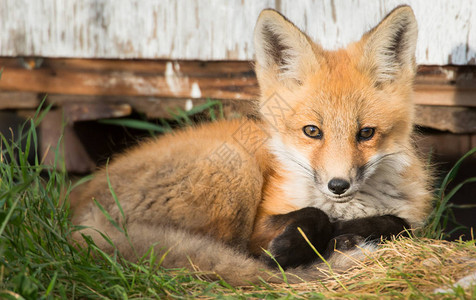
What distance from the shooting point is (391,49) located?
2.22 meters

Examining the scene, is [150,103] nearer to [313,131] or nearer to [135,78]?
[135,78]

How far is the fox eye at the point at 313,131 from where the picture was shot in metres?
2.08

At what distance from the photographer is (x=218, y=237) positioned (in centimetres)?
212

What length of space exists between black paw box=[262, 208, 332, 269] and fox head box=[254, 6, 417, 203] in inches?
5.9

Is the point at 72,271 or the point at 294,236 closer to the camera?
the point at 72,271

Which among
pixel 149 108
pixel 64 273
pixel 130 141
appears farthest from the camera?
pixel 130 141

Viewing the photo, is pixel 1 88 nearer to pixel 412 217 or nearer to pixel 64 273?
pixel 64 273

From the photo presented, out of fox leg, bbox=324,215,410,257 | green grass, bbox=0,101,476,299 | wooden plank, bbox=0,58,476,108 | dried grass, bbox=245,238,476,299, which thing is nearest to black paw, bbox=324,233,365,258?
fox leg, bbox=324,215,410,257

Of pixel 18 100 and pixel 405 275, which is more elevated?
pixel 18 100

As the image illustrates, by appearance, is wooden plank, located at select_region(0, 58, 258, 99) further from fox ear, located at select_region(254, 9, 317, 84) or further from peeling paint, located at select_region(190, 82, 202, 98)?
fox ear, located at select_region(254, 9, 317, 84)

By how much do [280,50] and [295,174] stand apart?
0.62m

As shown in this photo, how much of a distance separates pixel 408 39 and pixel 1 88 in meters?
3.01

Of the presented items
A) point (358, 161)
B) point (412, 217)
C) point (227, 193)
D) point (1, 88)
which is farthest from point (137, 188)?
point (1, 88)

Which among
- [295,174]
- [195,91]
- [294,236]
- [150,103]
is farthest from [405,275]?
[150,103]
